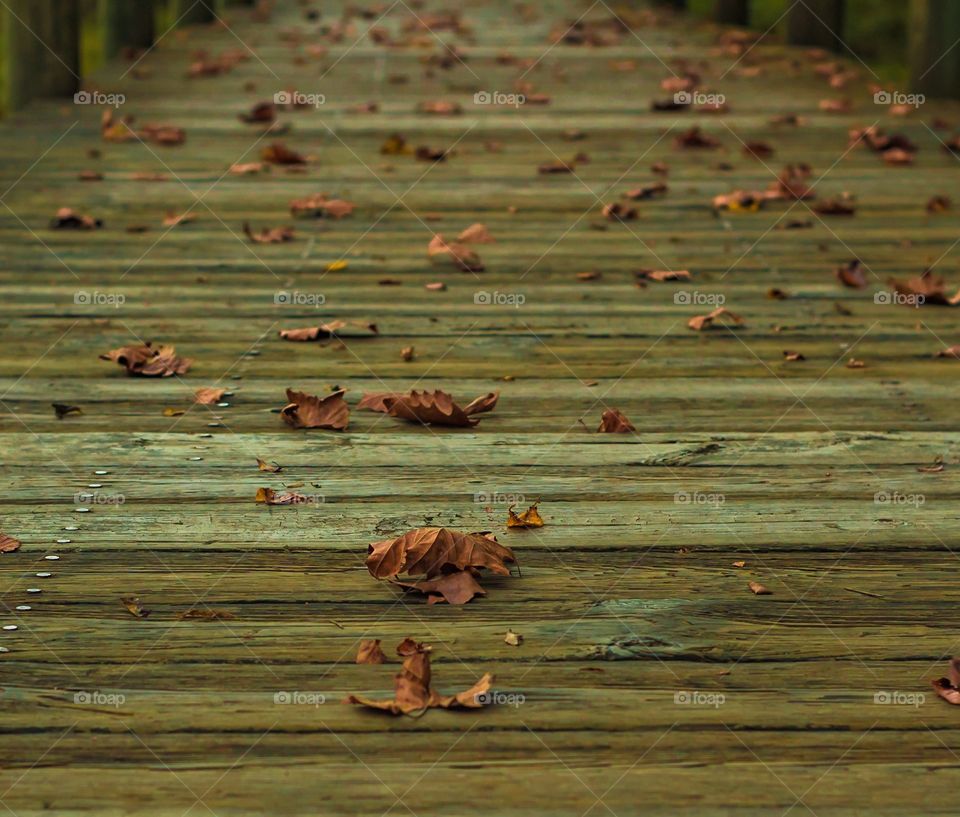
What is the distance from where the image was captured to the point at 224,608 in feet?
7.88

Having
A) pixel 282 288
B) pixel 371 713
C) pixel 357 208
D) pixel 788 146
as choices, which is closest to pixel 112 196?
pixel 357 208

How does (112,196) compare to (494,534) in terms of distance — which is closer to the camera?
(494,534)

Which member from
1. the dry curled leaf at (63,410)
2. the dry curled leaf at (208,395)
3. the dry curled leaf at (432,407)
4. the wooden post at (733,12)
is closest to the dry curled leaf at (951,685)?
the dry curled leaf at (432,407)

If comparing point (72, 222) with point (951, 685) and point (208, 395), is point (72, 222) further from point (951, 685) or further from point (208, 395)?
point (951, 685)

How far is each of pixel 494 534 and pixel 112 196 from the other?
10.9ft

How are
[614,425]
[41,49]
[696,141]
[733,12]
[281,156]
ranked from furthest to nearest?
1. [733,12]
2. [41,49]
3. [696,141]
4. [281,156]
5. [614,425]

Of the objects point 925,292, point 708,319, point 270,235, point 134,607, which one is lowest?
point 925,292

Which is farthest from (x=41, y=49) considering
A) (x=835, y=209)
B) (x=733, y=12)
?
(x=733, y=12)

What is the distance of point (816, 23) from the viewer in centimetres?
998

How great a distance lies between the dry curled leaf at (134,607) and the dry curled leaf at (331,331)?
1592 millimetres

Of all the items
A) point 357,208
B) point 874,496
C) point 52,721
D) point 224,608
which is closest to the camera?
point 52,721

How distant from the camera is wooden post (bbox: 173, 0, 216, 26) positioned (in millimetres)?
10734

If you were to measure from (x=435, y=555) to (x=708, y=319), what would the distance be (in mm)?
1776

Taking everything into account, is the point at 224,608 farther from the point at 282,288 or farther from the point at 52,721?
the point at 282,288
